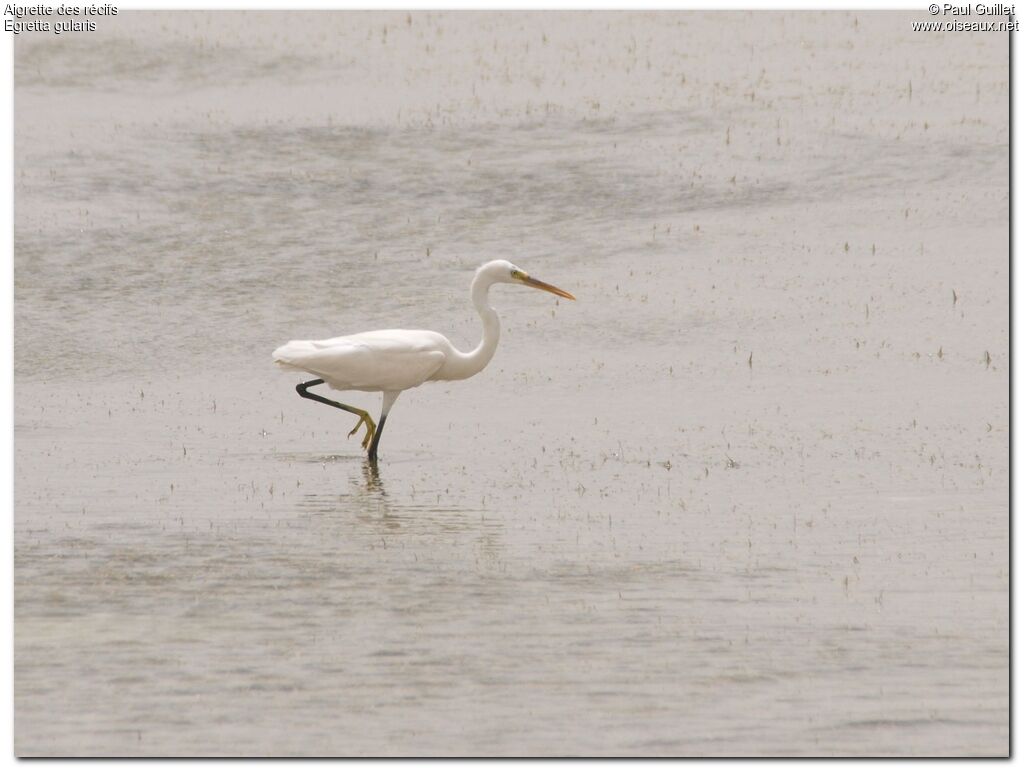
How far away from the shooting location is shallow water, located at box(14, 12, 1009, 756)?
7727 mm

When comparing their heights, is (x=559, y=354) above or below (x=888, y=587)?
above

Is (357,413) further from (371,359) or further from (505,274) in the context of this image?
(505,274)

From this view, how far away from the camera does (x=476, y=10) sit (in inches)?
1348

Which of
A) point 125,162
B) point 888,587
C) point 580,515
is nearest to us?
point 888,587

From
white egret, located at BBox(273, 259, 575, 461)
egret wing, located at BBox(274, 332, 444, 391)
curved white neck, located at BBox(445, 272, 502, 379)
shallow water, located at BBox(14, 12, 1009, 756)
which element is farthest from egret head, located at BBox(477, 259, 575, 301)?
shallow water, located at BBox(14, 12, 1009, 756)

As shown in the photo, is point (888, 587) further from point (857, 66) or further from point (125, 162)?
point (857, 66)

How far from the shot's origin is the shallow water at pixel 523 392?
773 cm

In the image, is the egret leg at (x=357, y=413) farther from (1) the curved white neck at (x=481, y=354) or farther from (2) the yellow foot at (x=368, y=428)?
(1) the curved white neck at (x=481, y=354)

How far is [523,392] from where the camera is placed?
16.1 meters

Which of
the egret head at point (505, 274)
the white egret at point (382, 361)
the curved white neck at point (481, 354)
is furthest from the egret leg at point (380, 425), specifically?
the egret head at point (505, 274)

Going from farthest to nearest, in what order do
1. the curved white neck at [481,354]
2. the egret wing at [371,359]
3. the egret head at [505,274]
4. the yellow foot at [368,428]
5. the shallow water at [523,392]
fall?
1. the egret head at [505,274]
2. the curved white neck at [481,354]
3. the egret wing at [371,359]
4. the yellow foot at [368,428]
5. the shallow water at [523,392]

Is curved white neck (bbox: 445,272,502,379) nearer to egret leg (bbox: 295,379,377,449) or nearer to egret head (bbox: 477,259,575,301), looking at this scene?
egret head (bbox: 477,259,575,301)

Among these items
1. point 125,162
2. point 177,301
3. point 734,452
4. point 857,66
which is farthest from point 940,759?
point 857,66

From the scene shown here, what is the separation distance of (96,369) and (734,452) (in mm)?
6683
